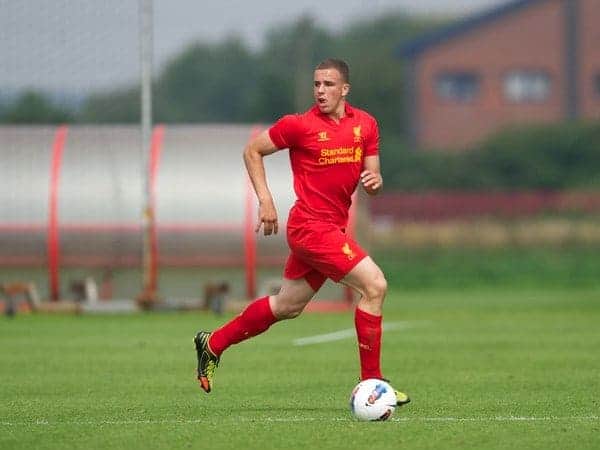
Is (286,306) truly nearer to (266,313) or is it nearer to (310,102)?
(266,313)

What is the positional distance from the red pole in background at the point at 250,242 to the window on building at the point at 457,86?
5441 cm

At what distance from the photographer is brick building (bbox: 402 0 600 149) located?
242 ft

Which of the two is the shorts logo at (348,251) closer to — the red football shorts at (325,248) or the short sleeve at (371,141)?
the red football shorts at (325,248)

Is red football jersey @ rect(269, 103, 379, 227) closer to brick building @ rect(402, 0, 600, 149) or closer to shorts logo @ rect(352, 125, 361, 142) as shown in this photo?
shorts logo @ rect(352, 125, 361, 142)

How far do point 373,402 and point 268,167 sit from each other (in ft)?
47.1

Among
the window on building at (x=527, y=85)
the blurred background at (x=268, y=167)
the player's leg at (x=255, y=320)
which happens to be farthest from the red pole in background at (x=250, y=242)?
the window on building at (x=527, y=85)

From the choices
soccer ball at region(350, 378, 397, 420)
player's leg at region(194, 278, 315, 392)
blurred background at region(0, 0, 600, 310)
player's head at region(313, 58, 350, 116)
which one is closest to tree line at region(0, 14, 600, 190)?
blurred background at region(0, 0, 600, 310)

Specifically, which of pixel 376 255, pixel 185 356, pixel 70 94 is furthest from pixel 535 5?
pixel 185 356

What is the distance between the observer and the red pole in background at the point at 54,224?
2414cm

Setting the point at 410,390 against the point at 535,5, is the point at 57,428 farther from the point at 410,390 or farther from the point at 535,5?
the point at 535,5

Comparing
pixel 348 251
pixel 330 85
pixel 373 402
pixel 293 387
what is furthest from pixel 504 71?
pixel 373 402

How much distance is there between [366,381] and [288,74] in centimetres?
7062

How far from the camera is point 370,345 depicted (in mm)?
10367

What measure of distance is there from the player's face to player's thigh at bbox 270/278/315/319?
126cm
